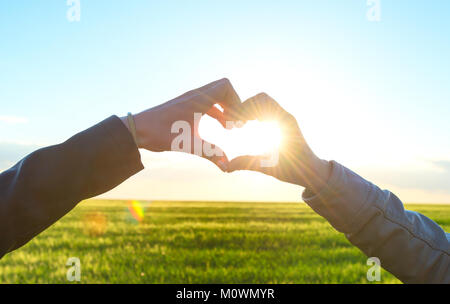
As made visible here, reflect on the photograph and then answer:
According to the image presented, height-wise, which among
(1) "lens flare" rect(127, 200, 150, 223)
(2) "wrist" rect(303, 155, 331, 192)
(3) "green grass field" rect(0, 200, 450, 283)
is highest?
(2) "wrist" rect(303, 155, 331, 192)

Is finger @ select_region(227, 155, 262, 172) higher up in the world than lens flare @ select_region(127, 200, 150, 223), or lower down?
higher up

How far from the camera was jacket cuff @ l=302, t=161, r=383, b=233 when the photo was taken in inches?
64.4

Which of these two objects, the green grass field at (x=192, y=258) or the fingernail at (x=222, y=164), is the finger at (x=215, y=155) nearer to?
the fingernail at (x=222, y=164)

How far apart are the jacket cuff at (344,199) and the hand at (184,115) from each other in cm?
49

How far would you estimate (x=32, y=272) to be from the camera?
21.0ft

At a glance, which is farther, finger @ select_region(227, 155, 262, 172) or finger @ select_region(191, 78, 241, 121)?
finger @ select_region(227, 155, 262, 172)

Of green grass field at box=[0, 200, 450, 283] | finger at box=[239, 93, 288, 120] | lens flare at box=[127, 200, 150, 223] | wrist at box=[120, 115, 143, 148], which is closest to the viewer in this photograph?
wrist at box=[120, 115, 143, 148]

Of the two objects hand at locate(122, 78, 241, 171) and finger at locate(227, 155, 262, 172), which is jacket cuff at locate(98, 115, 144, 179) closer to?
hand at locate(122, 78, 241, 171)

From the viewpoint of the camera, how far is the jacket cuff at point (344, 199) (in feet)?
5.37

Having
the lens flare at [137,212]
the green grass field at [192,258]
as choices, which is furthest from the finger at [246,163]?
the lens flare at [137,212]

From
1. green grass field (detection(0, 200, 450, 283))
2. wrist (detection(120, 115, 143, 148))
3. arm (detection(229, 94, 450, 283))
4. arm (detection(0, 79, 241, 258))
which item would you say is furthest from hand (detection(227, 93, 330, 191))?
green grass field (detection(0, 200, 450, 283))

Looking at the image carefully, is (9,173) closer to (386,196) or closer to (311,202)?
(311,202)

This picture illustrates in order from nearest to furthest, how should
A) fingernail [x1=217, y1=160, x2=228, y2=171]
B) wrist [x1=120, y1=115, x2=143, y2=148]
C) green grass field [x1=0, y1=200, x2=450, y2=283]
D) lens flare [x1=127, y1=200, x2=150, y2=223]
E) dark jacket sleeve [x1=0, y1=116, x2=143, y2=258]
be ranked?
dark jacket sleeve [x1=0, y1=116, x2=143, y2=258], wrist [x1=120, y1=115, x2=143, y2=148], fingernail [x1=217, y1=160, x2=228, y2=171], green grass field [x1=0, y1=200, x2=450, y2=283], lens flare [x1=127, y1=200, x2=150, y2=223]

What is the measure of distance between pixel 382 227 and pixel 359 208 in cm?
13
